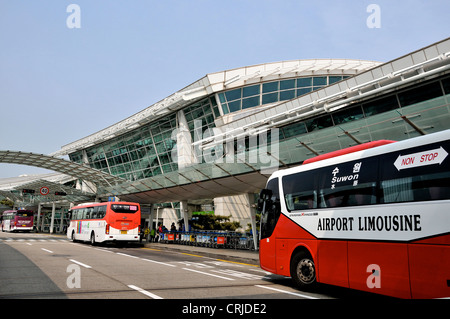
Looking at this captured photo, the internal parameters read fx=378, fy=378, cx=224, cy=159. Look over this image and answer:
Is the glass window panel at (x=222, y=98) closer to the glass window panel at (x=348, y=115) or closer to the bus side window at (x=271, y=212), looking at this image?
the glass window panel at (x=348, y=115)

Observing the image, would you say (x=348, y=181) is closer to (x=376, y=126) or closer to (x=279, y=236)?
(x=279, y=236)

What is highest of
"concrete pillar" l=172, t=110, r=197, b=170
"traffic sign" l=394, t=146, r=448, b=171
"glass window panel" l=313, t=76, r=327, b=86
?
"glass window panel" l=313, t=76, r=327, b=86

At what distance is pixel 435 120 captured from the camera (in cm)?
1369

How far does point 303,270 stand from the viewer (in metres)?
9.18

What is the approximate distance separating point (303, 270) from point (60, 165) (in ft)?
111

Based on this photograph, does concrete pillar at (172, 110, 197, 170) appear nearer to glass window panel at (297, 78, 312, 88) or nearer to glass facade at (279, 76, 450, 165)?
glass window panel at (297, 78, 312, 88)

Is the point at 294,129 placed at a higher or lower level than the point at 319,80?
lower

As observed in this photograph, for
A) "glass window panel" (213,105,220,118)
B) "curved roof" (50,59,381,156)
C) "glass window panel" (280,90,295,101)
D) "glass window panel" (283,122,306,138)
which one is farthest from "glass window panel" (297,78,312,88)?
"glass window panel" (283,122,306,138)

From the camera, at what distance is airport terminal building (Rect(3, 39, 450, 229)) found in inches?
647

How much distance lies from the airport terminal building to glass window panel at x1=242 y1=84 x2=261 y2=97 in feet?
0.31

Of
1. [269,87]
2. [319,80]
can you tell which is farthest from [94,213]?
[319,80]

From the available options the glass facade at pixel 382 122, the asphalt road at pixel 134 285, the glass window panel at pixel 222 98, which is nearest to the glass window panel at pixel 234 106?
the glass window panel at pixel 222 98

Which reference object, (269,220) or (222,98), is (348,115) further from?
(222,98)

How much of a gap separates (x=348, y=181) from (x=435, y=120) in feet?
25.0
